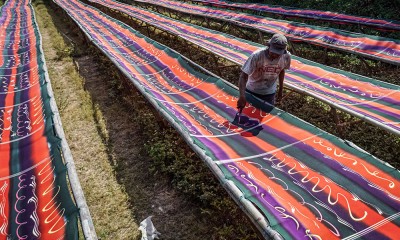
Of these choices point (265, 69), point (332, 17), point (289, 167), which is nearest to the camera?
point (289, 167)

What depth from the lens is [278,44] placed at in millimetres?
A: 3562

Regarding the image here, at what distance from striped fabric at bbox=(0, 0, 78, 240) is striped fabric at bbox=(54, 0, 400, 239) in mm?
1450

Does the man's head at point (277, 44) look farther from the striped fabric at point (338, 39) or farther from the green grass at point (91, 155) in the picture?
the striped fabric at point (338, 39)

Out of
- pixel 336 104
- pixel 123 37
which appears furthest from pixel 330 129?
pixel 123 37

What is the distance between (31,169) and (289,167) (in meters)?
2.74

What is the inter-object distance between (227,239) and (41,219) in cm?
187

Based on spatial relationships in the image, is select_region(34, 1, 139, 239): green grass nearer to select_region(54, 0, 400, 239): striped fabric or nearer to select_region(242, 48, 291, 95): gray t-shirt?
select_region(54, 0, 400, 239): striped fabric

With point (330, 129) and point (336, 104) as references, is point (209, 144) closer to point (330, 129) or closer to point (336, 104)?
point (336, 104)

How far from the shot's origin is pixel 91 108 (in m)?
6.49

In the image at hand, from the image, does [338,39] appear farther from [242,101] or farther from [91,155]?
[91,155]

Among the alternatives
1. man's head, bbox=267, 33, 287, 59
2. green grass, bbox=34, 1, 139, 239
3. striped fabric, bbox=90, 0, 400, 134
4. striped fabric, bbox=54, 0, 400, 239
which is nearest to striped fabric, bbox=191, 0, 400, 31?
striped fabric, bbox=90, 0, 400, 134

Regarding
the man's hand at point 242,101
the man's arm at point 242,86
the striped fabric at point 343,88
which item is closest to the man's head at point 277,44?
the man's arm at point 242,86

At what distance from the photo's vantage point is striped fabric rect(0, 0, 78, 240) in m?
2.55

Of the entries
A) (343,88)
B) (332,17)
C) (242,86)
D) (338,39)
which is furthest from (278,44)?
(332,17)
